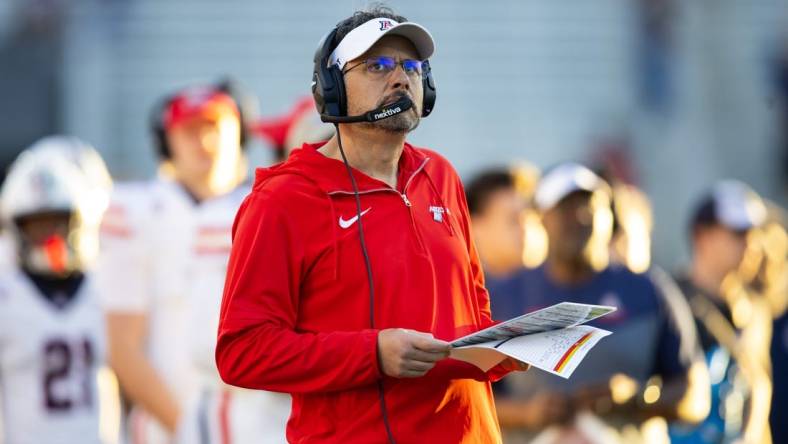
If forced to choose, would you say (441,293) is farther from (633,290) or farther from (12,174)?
(12,174)

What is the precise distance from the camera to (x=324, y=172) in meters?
3.62

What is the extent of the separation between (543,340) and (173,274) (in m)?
2.96

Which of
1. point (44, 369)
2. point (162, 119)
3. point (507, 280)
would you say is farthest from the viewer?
point (162, 119)

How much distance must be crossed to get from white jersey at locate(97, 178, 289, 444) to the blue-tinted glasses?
7.42 feet

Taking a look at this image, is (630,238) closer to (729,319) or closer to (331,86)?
(729,319)

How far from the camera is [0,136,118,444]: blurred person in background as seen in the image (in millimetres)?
6641

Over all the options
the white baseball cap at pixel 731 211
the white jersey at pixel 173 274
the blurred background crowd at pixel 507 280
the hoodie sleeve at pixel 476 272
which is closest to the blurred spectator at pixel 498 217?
the blurred background crowd at pixel 507 280

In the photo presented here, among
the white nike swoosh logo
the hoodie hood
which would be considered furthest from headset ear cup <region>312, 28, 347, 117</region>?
the white nike swoosh logo

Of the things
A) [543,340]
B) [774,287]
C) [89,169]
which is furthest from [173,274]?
[774,287]

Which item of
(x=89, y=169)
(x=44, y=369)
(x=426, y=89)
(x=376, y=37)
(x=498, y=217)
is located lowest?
(x=44, y=369)

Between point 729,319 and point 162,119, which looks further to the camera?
point 729,319

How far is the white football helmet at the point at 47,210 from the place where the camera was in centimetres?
691

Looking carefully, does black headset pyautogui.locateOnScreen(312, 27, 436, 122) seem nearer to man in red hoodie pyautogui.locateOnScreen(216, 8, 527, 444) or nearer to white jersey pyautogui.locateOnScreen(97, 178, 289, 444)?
man in red hoodie pyautogui.locateOnScreen(216, 8, 527, 444)

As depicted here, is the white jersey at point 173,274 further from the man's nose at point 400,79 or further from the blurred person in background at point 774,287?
the blurred person in background at point 774,287
